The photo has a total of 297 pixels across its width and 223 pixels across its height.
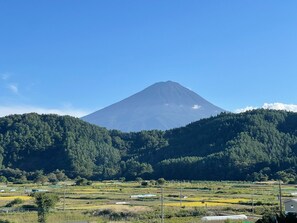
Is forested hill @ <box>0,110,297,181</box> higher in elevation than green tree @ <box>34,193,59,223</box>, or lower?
higher

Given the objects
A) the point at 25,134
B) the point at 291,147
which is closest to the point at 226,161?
the point at 291,147

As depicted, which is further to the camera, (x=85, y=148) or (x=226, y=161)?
(x=85, y=148)

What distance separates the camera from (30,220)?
31969 millimetres

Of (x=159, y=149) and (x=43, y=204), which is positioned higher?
(x=159, y=149)

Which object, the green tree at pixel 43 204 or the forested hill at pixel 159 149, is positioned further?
the forested hill at pixel 159 149

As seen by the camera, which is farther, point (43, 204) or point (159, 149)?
point (159, 149)

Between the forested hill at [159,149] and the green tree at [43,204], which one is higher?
the forested hill at [159,149]

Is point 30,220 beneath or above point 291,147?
beneath

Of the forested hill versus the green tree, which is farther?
the forested hill

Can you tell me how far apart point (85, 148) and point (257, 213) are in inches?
4027

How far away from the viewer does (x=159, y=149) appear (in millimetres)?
135500

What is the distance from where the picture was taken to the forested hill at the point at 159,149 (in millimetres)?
99438

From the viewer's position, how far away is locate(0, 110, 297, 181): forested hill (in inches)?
3915

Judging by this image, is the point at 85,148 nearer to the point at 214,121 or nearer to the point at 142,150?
the point at 142,150
